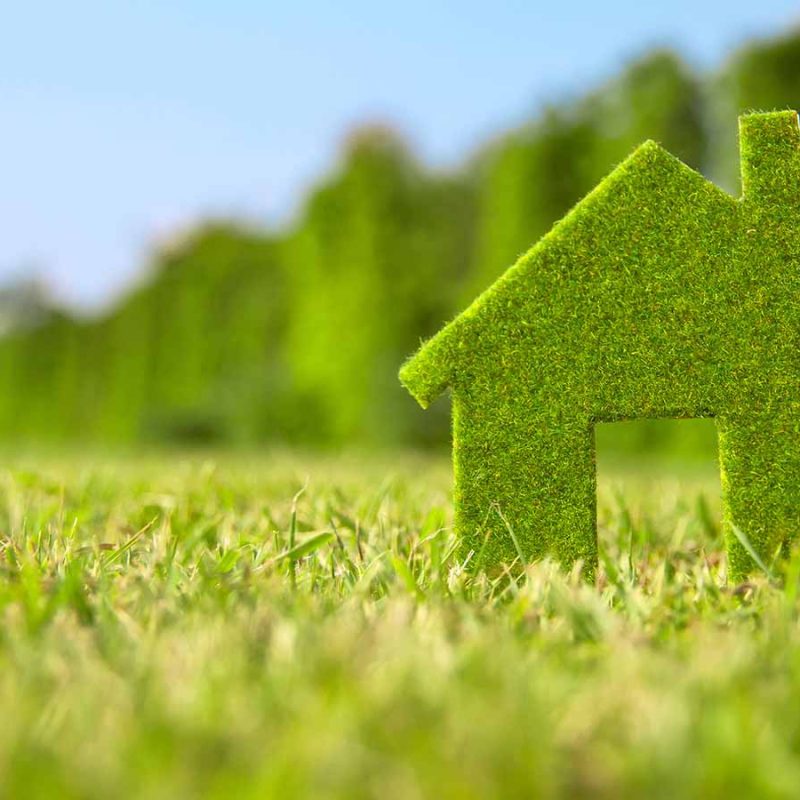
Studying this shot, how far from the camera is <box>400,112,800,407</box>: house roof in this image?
83.7 inches

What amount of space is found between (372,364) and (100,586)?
1223 cm

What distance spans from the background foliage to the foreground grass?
7694 millimetres

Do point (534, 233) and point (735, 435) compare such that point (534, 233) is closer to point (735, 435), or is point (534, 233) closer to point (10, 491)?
point (10, 491)

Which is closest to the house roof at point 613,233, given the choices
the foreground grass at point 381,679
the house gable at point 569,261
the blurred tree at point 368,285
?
the house gable at point 569,261

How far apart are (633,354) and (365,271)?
12451mm

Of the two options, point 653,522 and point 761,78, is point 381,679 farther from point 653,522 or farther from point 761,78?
point 761,78

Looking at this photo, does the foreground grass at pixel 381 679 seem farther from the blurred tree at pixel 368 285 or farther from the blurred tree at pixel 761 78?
the blurred tree at pixel 368 285

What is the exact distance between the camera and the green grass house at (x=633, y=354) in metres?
2.10

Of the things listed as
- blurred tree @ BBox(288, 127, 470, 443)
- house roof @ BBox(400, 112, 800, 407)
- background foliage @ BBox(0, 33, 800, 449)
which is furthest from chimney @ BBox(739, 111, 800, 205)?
blurred tree @ BBox(288, 127, 470, 443)

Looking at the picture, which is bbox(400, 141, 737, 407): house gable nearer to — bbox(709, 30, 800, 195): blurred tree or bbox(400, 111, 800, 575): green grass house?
bbox(400, 111, 800, 575): green grass house

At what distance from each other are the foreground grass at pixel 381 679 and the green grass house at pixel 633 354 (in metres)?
0.17

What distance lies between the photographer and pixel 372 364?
1388cm

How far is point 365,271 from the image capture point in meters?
14.4

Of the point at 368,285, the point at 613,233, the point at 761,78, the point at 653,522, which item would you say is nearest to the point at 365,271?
the point at 368,285
